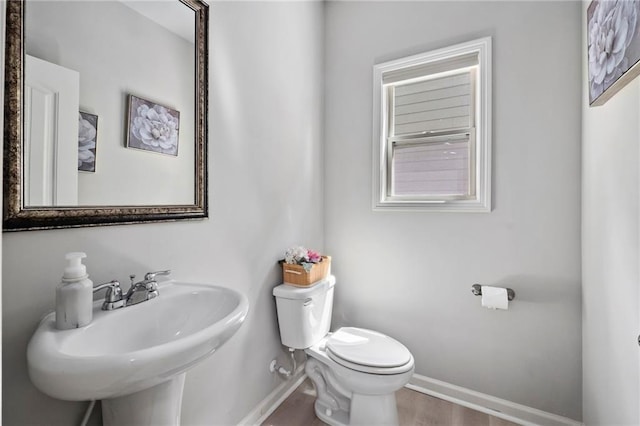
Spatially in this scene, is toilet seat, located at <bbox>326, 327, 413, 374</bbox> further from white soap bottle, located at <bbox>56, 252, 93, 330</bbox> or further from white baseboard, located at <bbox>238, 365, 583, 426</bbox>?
white soap bottle, located at <bbox>56, 252, 93, 330</bbox>

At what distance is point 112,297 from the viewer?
3.10ft

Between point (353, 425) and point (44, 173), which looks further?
point (353, 425)

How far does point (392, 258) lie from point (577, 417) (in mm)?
1200

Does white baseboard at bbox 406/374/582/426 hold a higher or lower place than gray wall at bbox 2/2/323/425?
lower

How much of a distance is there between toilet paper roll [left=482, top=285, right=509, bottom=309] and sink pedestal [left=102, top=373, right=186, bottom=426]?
4.98 ft

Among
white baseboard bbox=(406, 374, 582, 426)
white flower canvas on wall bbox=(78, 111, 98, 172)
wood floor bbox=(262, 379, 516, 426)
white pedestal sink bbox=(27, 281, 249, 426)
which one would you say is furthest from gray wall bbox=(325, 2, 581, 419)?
white flower canvas on wall bbox=(78, 111, 98, 172)

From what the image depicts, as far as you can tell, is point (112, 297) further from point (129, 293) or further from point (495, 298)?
point (495, 298)

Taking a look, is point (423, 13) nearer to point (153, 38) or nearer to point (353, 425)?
point (153, 38)

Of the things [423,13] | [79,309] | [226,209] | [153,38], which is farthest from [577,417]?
[153,38]

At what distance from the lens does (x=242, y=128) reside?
1539 millimetres

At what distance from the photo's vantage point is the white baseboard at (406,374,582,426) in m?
1.62

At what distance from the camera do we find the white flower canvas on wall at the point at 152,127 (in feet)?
3.60

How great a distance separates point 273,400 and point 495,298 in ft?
4.40

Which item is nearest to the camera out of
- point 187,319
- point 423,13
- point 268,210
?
point 187,319
